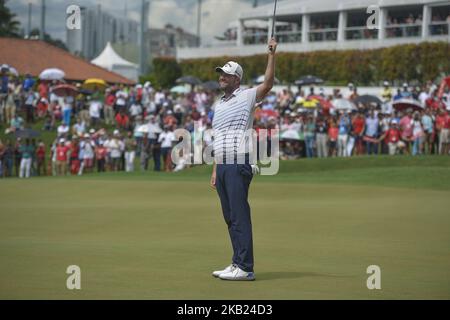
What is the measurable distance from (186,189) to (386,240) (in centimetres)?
1113

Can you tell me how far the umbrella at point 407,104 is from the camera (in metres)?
32.9

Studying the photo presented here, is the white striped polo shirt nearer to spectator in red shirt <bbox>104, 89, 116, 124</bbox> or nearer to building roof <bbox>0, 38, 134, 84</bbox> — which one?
spectator in red shirt <bbox>104, 89, 116, 124</bbox>

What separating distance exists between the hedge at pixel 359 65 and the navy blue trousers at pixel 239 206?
3944cm

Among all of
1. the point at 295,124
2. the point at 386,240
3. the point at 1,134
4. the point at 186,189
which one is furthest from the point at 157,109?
the point at 386,240

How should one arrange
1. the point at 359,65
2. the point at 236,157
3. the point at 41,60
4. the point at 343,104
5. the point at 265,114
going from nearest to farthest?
the point at 236,157 → the point at 265,114 → the point at 343,104 → the point at 41,60 → the point at 359,65

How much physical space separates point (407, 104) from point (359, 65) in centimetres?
2039

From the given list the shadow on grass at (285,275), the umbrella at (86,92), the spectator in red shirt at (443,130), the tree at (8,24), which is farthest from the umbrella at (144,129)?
the tree at (8,24)

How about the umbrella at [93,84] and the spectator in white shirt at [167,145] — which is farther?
the umbrella at [93,84]

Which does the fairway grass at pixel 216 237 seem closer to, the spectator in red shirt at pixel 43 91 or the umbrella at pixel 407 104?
the umbrella at pixel 407 104

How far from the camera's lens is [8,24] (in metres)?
81.9

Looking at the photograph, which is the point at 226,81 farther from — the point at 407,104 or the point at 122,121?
the point at 122,121

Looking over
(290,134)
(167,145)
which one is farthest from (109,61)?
(290,134)
